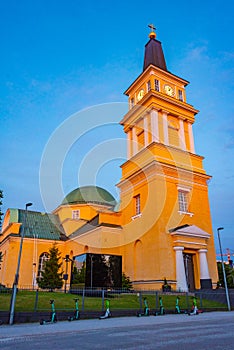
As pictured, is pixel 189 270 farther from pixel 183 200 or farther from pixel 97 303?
pixel 97 303

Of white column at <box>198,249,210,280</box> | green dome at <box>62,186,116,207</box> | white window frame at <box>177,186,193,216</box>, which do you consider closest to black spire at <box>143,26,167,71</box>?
white window frame at <box>177,186,193,216</box>

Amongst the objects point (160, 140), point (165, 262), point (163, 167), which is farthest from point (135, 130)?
Answer: point (165, 262)

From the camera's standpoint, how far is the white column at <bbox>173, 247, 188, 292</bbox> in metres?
25.6

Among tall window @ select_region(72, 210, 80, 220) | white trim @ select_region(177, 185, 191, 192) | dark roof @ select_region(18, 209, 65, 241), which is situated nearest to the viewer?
white trim @ select_region(177, 185, 191, 192)

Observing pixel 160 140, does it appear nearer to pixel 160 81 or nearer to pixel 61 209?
pixel 160 81

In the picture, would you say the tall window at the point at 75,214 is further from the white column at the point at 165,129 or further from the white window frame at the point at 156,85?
the white window frame at the point at 156,85

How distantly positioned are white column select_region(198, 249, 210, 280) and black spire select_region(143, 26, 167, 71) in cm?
2345

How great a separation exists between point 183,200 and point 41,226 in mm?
21791

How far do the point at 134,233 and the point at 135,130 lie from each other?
13.0 m

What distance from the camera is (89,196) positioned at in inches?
1774

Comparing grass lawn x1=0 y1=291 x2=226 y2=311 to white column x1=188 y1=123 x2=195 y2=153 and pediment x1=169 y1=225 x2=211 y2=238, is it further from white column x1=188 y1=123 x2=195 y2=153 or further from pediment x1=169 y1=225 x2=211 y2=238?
white column x1=188 y1=123 x2=195 y2=153

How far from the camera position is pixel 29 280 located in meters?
36.4

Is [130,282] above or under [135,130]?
under

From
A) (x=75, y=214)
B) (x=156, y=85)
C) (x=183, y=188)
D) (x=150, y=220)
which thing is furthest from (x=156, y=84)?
(x=75, y=214)
